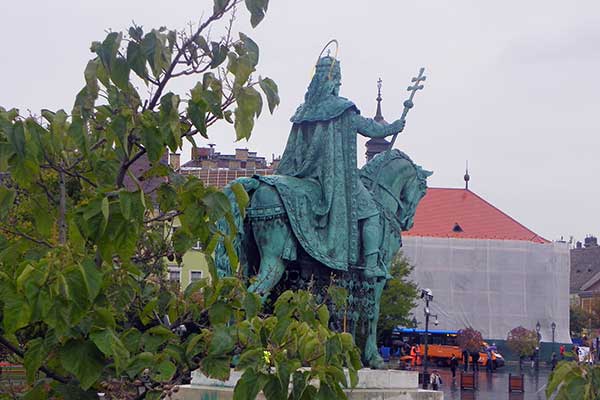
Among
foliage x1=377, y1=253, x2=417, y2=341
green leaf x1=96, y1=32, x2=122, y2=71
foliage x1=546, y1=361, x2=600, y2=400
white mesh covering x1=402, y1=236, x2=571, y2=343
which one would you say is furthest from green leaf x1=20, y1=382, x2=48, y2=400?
white mesh covering x1=402, y1=236, x2=571, y2=343

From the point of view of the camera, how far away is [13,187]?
5426 millimetres

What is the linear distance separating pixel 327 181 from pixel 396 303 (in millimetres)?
42379

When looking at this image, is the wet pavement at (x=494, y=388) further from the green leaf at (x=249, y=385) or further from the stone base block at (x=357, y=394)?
the green leaf at (x=249, y=385)

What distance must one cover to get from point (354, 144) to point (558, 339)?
5706 cm

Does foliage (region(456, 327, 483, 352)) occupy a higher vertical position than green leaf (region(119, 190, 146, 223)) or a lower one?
higher

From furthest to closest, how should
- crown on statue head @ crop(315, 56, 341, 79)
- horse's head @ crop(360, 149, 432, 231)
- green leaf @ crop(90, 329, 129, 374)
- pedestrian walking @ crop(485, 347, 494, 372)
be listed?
pedestrian walking @ crop(485, 347, 494, 372)
horse's head @ crop(360, 149, 432, 231)
crown on statue head @ crop(315, 56, 341, 79)
green leaf @ crop(90, 329, 129, 374)

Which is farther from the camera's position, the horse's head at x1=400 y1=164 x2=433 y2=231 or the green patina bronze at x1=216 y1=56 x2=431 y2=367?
the horse's head at x1=400 y1=164 x2=433 y2=231

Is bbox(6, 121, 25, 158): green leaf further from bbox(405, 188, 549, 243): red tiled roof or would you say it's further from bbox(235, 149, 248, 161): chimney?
bbox(235, 149, 248, 161): chimney

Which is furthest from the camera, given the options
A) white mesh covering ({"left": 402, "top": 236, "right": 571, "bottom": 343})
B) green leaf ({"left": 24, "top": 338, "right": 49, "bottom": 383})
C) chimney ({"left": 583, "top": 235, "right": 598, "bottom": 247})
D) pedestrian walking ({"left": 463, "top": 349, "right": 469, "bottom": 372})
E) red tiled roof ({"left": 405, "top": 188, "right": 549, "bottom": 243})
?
chimney ({"left": 583, "top": 235, "right": 598, "bottom": 247})

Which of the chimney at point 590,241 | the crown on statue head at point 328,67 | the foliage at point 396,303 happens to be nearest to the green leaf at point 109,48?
the crown on statue head at point 328,67

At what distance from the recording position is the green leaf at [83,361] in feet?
15.4

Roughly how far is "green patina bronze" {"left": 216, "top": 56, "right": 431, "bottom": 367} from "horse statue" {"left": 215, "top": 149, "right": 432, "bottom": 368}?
0.01 metres

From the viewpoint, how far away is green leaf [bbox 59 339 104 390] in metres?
4.70

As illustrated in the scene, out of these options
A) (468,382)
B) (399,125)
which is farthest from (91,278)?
(468,382)
